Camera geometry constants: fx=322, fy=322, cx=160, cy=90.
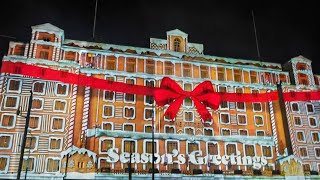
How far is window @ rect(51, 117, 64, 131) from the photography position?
3961 centimetres

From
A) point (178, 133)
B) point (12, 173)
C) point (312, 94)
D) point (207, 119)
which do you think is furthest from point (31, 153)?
point (312, 94)

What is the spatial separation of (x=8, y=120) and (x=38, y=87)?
5310 mm

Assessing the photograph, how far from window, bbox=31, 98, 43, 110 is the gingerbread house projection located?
12 cm

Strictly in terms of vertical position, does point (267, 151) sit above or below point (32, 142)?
below

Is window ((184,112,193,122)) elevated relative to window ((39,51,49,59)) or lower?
lower

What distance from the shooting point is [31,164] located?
37.4 meters

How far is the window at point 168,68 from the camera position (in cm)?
4591

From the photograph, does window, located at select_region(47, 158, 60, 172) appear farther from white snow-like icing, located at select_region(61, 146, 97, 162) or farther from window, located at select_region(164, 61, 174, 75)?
window, located at select_region(164, 61, 174, 75)

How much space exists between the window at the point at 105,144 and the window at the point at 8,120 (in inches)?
424

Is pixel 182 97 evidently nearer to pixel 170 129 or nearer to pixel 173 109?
pixel 173 109

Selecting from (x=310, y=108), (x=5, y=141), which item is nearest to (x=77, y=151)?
(x=5, y=141)

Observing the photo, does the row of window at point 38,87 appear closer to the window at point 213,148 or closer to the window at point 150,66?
Answer: the window at point 150,66

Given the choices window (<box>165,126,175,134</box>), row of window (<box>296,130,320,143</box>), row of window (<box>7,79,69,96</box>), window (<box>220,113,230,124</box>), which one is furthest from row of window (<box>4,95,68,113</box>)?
row of window (<box>296,130,320,143</box>)

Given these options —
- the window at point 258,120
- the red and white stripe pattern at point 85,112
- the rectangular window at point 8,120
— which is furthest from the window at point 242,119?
the rectangular window at point 8,120
